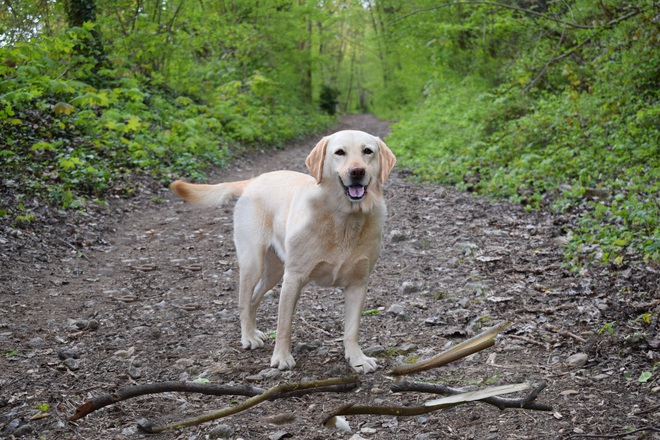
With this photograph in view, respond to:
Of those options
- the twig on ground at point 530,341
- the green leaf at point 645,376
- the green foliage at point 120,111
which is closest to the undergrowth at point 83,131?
the green foliage at point 120,111

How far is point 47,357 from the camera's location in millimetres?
4004

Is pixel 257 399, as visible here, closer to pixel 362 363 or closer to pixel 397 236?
pixel 362 363

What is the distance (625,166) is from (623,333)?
4.93 meters

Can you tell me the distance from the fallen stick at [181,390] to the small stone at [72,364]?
785 mm

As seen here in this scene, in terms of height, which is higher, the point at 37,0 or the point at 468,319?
the point at 37,0

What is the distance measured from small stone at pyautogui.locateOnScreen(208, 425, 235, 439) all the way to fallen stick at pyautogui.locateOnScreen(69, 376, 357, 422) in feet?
0.90

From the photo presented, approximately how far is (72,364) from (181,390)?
3.55 ft

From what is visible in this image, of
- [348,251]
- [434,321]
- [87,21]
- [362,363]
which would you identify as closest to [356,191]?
[348,251]

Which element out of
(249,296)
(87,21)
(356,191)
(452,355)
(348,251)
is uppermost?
(87,21)

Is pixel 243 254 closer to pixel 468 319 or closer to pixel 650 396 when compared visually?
pixel 468 319

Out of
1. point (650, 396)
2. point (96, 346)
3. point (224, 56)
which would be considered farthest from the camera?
point (224, 56)

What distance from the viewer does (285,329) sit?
13.1 ft

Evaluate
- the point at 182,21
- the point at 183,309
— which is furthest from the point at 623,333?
the point at 182,21

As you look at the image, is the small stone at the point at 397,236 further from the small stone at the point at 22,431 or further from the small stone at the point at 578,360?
the small stone at the point at 22,431
